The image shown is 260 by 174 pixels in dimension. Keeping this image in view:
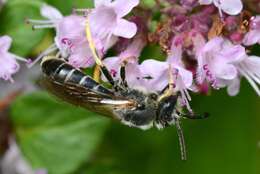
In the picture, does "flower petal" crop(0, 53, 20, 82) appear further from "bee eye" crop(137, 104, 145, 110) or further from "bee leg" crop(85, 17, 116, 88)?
"bee eye" crop(137, 104, 145, 110)

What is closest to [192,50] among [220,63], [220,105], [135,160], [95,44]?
[220,63]

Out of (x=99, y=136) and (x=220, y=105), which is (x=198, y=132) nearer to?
(x=220, y=105)

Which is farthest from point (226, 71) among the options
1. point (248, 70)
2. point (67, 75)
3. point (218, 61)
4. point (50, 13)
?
point (50, 13)

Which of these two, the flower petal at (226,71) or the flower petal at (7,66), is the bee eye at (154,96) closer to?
the flower petal at (226,71)

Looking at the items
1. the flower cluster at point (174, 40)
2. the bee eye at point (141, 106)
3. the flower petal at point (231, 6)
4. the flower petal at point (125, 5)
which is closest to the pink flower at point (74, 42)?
the flower cluster at point (174, 40)

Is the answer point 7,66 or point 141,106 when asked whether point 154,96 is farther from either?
point 7,66

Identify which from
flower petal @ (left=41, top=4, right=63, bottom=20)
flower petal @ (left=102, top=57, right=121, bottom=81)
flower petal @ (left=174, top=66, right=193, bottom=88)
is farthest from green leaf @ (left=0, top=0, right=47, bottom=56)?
flower petal @ (left=174, top=66, right=193, bottom=88)

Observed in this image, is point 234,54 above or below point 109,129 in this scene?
above
